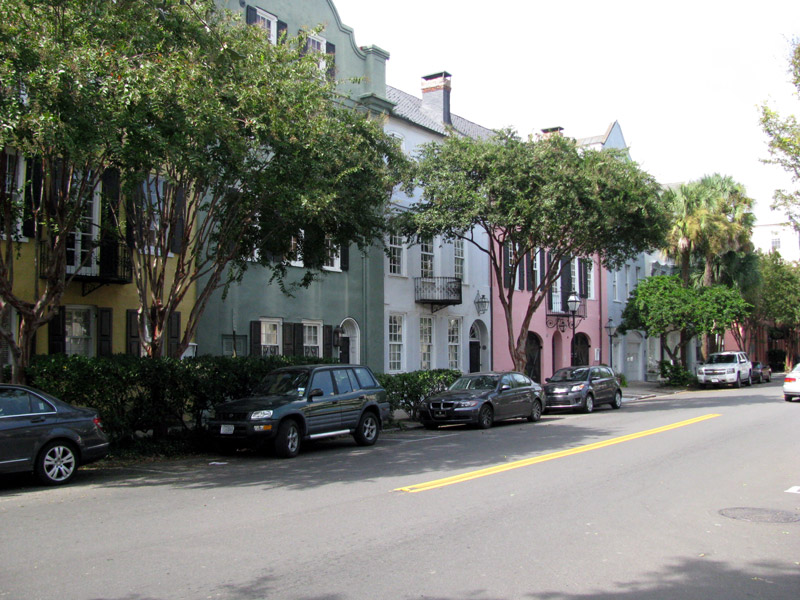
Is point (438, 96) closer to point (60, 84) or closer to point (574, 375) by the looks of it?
point (574, 375)

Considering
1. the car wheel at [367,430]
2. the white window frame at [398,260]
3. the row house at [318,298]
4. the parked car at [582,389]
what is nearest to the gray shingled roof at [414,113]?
the row house at [318,298]

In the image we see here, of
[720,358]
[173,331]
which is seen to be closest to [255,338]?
[173,331]

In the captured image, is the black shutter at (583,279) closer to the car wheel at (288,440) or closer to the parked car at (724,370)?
the parked car at (724,370)

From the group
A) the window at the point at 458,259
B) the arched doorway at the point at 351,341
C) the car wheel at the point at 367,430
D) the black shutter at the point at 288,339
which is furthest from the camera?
the window at the point at 458,259

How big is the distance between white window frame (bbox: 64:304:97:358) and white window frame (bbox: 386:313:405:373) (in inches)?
436

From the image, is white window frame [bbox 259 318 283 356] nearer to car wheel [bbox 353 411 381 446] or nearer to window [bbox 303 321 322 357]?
window [bbox 303 321 322 357]

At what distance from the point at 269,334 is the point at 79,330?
19.1 ft

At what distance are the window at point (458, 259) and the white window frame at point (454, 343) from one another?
1.78 m

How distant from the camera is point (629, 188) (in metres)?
22.1

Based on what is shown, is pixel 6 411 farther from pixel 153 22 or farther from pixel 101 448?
pixel 153 22

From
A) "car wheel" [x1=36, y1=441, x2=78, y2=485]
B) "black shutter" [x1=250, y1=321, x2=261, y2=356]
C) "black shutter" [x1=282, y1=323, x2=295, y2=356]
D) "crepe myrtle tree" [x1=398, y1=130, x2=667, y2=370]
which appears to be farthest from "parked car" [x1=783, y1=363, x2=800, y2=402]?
"car wheel" [x1=36, y1=441, x2=78, y2=485]

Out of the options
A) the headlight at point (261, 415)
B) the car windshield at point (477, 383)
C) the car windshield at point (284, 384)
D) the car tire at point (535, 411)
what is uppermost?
the car windshield at point (284, 384)

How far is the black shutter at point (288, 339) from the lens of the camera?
21750mm

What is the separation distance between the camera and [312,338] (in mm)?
23016
